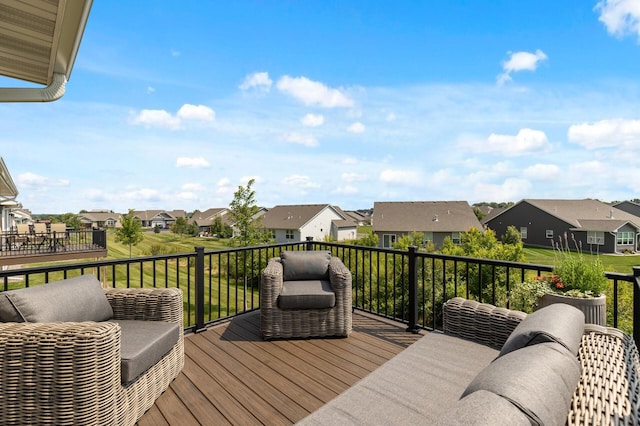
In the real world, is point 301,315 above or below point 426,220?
below

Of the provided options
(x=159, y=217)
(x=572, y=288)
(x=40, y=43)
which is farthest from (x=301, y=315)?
(x=159, y=217)

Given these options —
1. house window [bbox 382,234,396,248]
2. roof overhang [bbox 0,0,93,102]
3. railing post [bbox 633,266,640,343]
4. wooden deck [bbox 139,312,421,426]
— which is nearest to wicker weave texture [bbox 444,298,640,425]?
railing post [bbox 633,266,640,343]

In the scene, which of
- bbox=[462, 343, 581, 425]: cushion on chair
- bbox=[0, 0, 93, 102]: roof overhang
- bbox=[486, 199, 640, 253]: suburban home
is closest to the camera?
bbox=[462, 343, 581, 425]: cushion on chair

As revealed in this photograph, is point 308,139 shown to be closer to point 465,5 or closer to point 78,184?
point 465,5

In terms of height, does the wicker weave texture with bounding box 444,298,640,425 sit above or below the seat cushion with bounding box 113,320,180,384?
above

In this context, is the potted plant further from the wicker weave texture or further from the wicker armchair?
the wicker armchair

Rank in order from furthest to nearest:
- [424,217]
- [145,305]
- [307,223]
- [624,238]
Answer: [307,223], [624,238], [424,217], [145,305]

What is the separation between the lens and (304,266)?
3.90 metres

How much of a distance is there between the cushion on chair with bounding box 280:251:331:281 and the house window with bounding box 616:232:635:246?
32977 mm

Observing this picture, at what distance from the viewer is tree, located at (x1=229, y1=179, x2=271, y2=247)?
57.6 ft

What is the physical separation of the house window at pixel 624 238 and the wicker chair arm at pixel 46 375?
3543cm

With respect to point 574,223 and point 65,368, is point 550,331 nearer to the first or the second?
point 65,368

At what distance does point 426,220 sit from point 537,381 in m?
25.3

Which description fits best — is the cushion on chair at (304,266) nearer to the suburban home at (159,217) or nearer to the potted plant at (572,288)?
the potted plant at (572,288)
